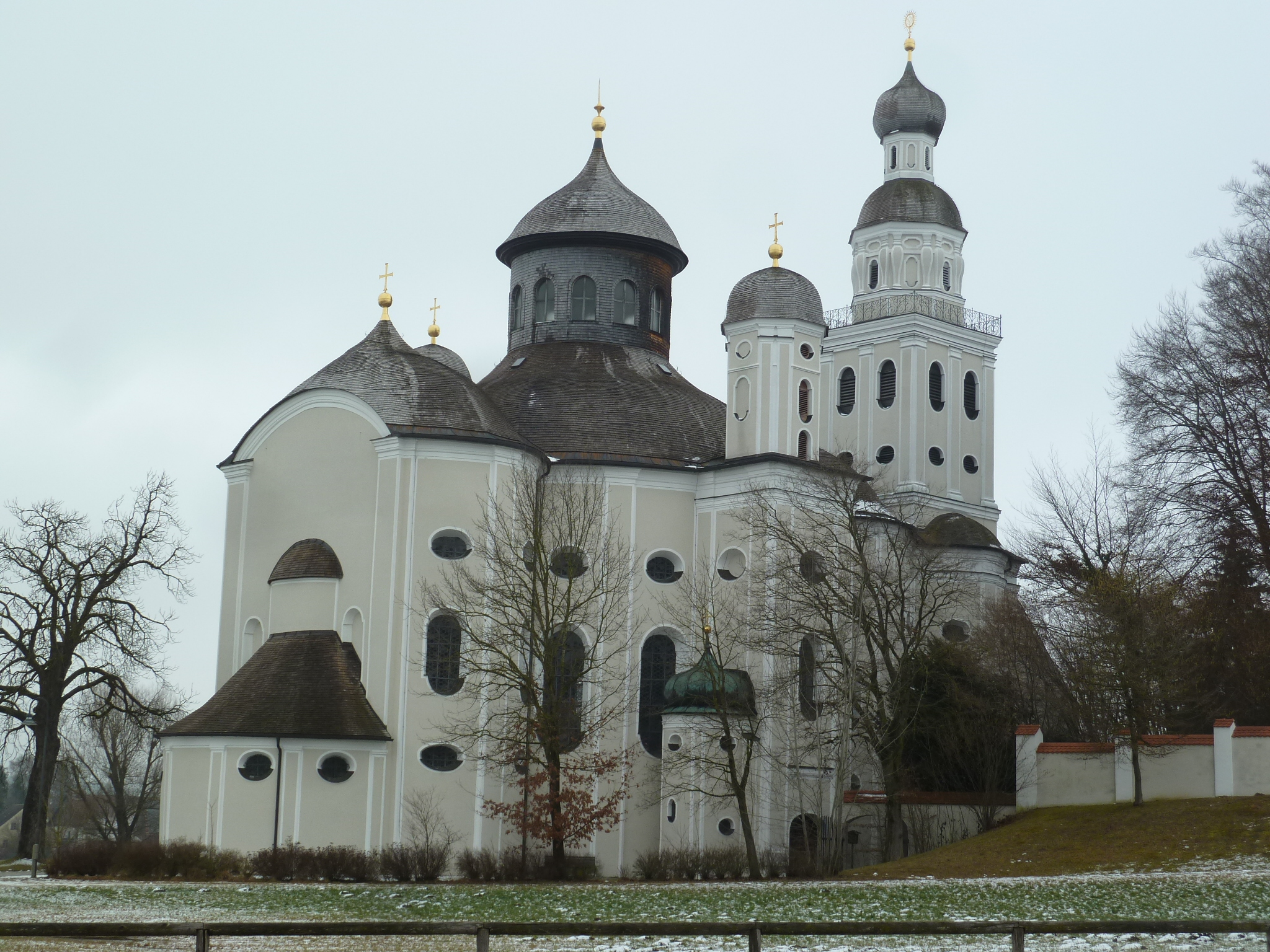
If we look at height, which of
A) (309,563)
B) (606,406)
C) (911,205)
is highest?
(911,205)

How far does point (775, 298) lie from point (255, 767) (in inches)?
658

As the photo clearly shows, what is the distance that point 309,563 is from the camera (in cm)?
3975

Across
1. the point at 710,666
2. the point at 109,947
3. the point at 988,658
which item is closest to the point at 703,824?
the point at 710,666

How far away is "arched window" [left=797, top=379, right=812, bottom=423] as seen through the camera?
42.8 metres

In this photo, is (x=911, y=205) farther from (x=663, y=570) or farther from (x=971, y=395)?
(x=663, y=570)

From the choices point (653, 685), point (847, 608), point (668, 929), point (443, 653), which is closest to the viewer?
point (668, 929)

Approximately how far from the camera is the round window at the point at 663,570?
138 feet

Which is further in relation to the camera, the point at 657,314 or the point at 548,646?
the point at 657,314

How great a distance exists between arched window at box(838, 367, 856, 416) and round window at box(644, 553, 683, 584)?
18070 millimetres

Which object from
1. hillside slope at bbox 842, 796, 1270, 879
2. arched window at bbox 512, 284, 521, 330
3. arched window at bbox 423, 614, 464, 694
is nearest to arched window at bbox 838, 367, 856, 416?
arched window at bbox 512, 284, 521, 330

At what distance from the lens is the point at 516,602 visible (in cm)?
3622

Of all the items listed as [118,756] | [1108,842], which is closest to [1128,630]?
[1108,842]

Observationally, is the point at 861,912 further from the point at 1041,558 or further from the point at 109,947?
the point at 1041,558

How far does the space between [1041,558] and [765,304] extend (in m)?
10.9
